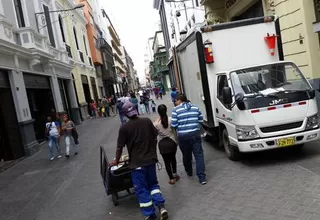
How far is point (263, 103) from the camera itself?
6684mm

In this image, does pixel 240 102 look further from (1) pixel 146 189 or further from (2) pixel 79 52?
(2) pixel 79 52

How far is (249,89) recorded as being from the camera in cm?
718

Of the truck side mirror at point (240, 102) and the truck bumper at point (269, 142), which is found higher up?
the truck side mirror at point (240, 102)

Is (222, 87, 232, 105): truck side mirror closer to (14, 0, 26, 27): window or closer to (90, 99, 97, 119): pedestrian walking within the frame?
(14, 0, 26, 27): window

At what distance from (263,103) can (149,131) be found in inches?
107

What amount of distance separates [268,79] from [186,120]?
2.12 meters

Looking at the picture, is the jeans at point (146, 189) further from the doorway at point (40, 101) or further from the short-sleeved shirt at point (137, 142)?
the doorway at point (40, 101)

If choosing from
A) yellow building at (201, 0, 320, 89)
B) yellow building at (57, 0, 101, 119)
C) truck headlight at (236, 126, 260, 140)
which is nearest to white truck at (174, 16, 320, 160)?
truck headlight at (236, 126, 260, 140)

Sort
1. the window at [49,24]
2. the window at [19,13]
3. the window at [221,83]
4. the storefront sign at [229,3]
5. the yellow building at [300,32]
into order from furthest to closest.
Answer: the window at [49,24]
the storefront sign at [229,3]
the window at [19,13]
the yellow building at [300,32]
the window at [221,83]

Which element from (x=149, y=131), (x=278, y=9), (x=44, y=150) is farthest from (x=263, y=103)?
(x=44, y=150)

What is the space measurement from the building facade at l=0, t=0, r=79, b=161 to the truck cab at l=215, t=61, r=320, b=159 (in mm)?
8887

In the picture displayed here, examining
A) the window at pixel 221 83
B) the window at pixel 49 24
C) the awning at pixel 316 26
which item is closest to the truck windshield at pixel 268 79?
the window at pixel 221 83

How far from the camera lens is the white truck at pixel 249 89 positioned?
21.8 ft

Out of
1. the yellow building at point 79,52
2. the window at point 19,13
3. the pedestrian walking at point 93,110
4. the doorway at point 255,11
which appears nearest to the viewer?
the doorway at point 255,11
